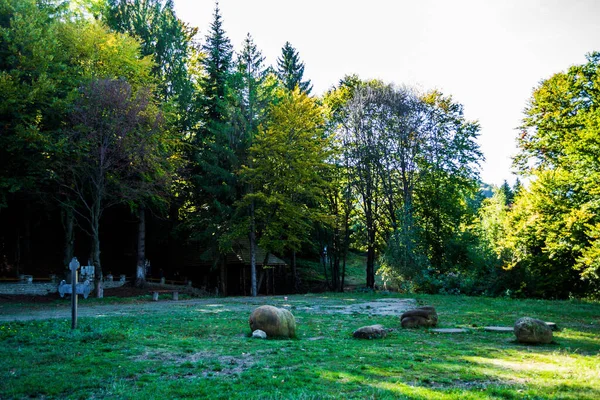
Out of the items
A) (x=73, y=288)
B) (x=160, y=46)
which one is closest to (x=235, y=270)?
(x=160, y=46)

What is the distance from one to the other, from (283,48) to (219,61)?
12.3m

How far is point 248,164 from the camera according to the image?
28.9m

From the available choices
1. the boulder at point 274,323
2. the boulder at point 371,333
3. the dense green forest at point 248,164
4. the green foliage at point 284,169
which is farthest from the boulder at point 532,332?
the green foliage at point 284,169

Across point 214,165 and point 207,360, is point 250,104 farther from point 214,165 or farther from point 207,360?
point 207,360

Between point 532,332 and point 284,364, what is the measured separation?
6083 millimetres

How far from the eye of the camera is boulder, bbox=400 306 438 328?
40.8 ft

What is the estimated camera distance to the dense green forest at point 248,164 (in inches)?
815

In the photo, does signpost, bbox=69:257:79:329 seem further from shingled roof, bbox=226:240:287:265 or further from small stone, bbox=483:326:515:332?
shingled roof, bbox=226:240:287:265

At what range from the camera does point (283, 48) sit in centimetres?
4384

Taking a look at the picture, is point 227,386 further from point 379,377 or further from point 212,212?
point 212,212

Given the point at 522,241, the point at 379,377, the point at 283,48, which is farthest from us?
the point at 283,48

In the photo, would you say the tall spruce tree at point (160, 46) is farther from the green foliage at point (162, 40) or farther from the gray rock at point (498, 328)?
the gray rock at point (498, 328)

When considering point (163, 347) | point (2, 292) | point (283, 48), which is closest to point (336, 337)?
point (163, 347)

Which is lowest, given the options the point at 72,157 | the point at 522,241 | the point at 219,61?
the point at 522,241
